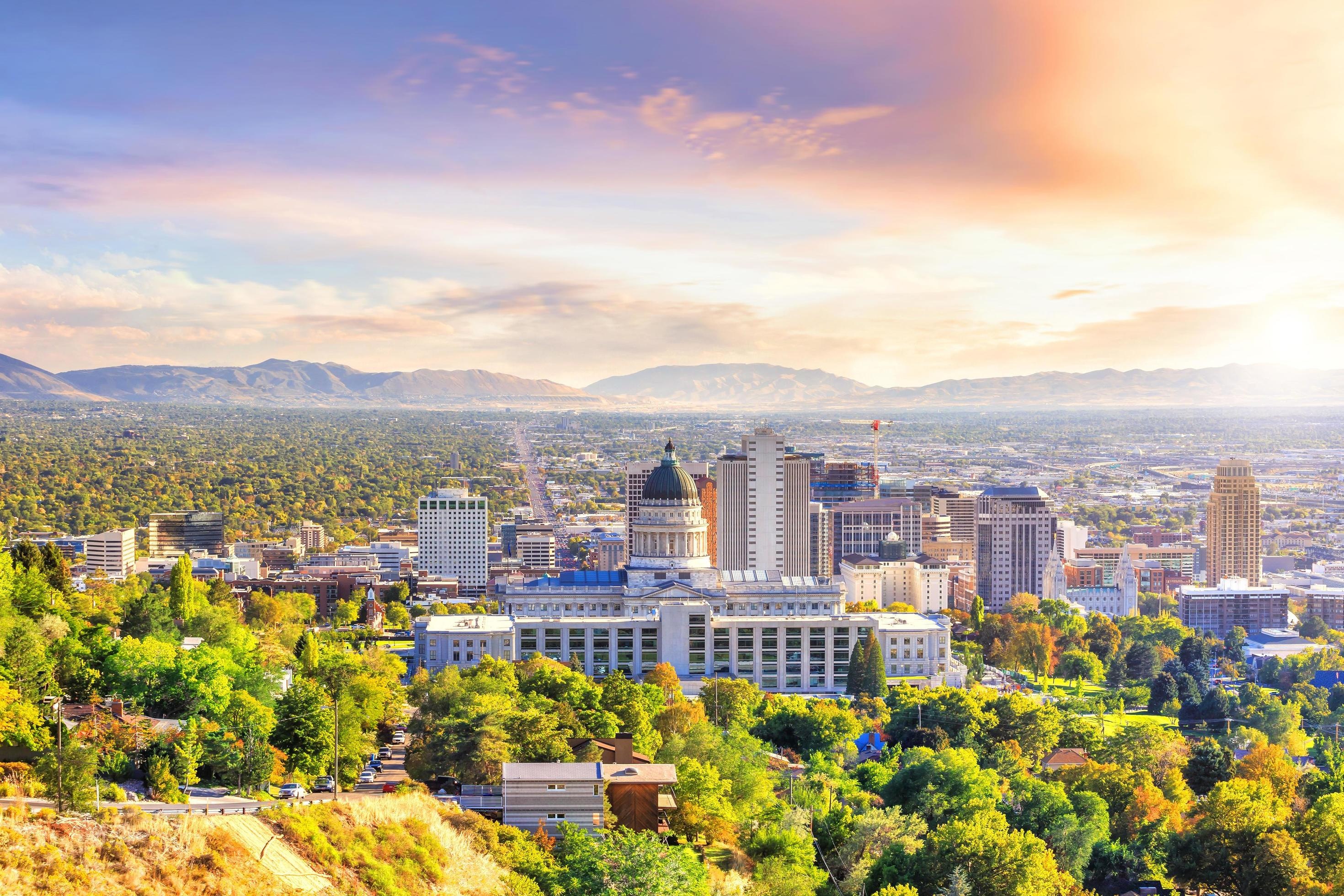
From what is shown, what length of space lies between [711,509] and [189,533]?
178 ft

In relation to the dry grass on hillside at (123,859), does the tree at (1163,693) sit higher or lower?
lower

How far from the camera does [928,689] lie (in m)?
71.4

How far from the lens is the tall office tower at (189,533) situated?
6176 inches

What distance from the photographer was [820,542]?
14625cm

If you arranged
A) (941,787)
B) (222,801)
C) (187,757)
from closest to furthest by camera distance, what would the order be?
(222,801)
(187,757)
(941,787)

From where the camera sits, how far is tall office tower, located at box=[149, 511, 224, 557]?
15688 centimetres

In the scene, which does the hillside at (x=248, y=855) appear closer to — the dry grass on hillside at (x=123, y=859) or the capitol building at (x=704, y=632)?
the dry grass on hillside at (x=123, y=859)

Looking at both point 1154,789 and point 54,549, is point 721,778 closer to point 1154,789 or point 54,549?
point 1154,789

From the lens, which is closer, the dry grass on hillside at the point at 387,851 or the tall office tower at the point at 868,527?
the dry grass on hillside at the point at 387,851

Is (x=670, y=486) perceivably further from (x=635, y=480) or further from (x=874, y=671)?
(x=635, y=480)

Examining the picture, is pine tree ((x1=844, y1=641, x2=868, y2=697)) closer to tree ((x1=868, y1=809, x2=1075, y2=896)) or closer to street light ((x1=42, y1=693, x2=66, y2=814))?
tree ((x1=868, y1=809, x2=1075, y2=896))

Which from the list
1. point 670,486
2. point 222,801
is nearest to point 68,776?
point 222,801

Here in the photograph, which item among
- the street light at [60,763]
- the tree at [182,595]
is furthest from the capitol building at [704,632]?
the street light at [60,763]

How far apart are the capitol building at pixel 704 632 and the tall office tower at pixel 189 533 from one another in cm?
7914
